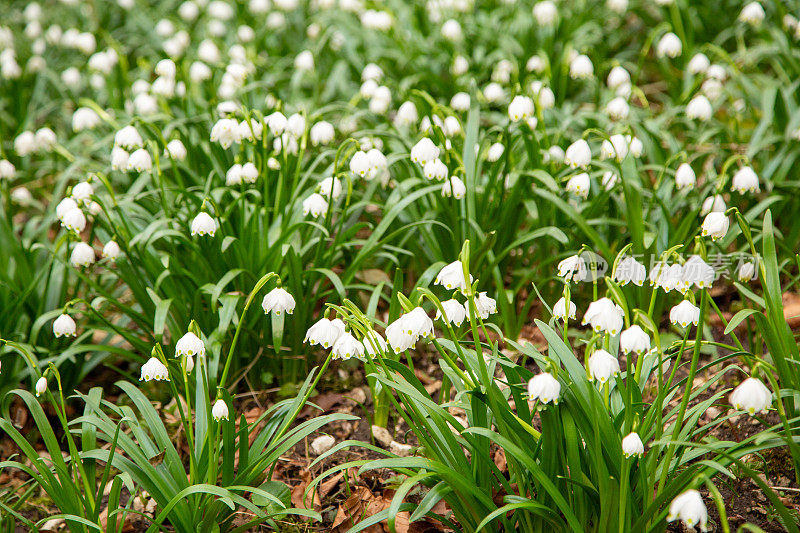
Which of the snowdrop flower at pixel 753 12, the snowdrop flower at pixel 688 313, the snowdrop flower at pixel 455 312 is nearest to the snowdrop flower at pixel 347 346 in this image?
the snowdrop flower at pixel 455 312

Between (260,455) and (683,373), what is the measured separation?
1599 mm

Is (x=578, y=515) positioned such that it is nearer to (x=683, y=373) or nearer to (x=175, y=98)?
(x=683, y=373)

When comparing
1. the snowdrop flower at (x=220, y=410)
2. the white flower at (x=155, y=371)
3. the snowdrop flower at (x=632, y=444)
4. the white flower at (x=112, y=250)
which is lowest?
the snowdrop flower at (x=220, y=410)

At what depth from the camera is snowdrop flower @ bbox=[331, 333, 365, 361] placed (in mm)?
1912

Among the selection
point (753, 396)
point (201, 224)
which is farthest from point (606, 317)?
point (201, 224)

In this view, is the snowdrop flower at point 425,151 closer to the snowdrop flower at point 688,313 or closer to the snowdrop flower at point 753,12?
the snowdrop flower at point 688,313

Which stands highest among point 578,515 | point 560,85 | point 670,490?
point 560,85

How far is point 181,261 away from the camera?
9.91 feet

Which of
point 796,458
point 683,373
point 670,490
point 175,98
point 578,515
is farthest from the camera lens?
point 175,98

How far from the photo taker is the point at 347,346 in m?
1.92

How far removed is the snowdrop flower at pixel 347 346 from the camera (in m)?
1.91

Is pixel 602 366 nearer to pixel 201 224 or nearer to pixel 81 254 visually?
pixel 201 224

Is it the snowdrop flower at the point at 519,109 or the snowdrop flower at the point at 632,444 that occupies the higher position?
the snowdrop flower at the point at 519,109

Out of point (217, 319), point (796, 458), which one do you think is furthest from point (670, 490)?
point (217, 319)
